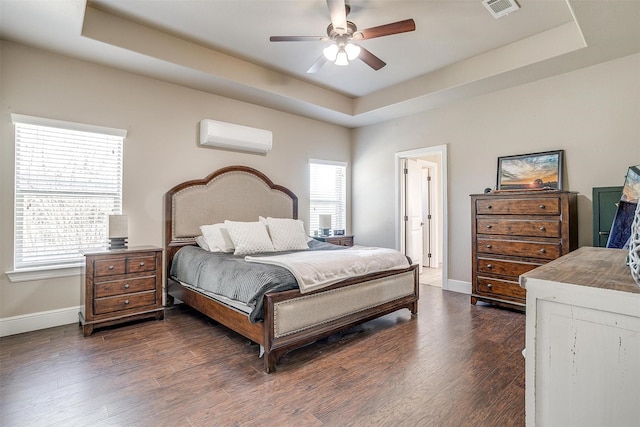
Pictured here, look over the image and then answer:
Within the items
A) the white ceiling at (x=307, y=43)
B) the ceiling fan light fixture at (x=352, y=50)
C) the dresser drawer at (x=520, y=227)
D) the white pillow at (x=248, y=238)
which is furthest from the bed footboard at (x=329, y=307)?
the white ceiling at (x=307, y=43)

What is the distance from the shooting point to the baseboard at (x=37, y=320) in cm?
297

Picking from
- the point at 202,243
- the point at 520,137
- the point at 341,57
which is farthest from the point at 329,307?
the point at 520,137

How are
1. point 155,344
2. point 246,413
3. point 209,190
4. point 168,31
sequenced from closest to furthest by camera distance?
point 246,413, point 155,344, point 168,31, point 209,190

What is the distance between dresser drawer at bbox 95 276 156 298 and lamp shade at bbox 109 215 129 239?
47cm

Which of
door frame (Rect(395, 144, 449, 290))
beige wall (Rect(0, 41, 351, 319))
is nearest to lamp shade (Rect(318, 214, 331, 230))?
beige wall (Rect(0, 41, 351, 319))

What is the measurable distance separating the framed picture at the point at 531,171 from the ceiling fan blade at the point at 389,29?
7.77ft

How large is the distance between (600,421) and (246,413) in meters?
1.66

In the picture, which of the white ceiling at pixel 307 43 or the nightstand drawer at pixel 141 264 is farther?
the nightstand drawer at pixel 141 264

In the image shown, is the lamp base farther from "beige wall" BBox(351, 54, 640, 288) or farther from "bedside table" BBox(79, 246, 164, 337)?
"beige wall" BBox(351, 54, 640, 288)

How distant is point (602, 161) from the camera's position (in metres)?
3.46

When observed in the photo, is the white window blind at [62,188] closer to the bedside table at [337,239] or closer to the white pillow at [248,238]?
the white pillow at [248,238]

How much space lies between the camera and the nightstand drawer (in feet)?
10.6

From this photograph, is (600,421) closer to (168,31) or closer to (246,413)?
(246,413)

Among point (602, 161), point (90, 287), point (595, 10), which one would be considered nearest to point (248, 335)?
point (90, 287)
